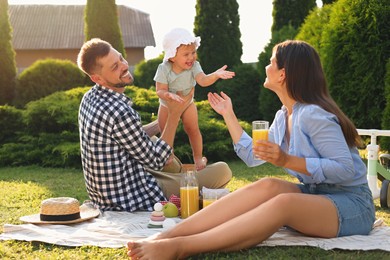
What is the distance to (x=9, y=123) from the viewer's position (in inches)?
408

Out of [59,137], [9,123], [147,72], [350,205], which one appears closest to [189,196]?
[350,205]

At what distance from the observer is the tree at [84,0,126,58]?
14.1 meters

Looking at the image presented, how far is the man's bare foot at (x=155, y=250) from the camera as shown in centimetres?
332

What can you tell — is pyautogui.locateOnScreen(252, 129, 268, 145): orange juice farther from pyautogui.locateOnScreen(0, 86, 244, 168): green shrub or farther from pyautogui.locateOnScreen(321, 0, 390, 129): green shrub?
pyautogui.locateOnScreen(321, 0, 390, 129): green shrub

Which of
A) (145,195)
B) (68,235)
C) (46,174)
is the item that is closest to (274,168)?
(46,174)

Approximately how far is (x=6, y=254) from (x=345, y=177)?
2.06m

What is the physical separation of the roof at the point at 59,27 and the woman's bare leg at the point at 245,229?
24.2m

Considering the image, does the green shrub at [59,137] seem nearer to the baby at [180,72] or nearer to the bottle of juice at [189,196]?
the baby at [180,72]

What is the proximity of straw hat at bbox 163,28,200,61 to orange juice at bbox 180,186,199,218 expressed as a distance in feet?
4.30

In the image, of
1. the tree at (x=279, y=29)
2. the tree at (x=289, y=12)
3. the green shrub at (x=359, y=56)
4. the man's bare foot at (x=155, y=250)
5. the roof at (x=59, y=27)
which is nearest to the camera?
the man's bare foot at (x=155, y=250)

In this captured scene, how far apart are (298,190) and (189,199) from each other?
1006mm

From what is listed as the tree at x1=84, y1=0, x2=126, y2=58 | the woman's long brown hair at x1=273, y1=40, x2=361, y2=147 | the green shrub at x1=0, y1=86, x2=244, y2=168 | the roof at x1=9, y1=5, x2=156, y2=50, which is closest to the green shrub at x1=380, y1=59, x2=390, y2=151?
the green shrub at x1=0, y1=86, x2=244, y2=168

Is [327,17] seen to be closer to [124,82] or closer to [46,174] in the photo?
[46,174]

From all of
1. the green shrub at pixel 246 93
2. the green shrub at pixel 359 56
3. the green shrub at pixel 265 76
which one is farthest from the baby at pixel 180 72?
the green shrub at pixel 246 93
